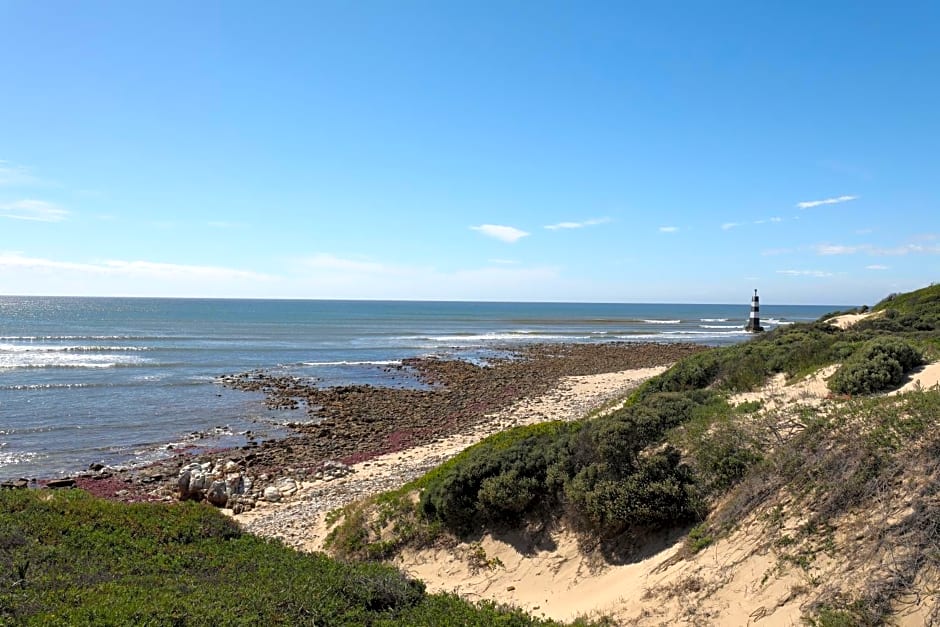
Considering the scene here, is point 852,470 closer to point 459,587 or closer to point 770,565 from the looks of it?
point 770,565

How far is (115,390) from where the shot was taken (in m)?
29.7

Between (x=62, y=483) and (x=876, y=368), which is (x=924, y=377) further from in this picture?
(x=62, y=483)

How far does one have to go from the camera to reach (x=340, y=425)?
23.8m

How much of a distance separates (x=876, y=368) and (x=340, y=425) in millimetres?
19191

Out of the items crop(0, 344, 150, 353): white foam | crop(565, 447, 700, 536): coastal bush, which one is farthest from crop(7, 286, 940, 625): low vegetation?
crop(0, 344, 150, 353): white foam

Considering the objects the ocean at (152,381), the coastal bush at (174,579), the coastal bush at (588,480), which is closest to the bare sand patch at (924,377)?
the coastal bush at (588,480)

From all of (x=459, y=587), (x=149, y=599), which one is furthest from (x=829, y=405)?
(x=149, y=599)

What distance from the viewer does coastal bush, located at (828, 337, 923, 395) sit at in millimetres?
10617

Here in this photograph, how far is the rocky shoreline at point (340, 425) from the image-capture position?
15648mm

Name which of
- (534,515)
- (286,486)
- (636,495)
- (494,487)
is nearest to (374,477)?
(286,486)

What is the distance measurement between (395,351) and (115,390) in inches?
1010

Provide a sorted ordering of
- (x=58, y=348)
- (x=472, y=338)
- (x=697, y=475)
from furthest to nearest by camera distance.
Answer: (x=472, y=338) < (x=58, y=348) < (x=697, y=475)

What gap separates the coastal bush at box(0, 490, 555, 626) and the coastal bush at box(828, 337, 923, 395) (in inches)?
319

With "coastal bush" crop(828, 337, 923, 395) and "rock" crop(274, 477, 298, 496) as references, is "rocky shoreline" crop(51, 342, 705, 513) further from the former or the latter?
"coastal bush" crop(828, 337, 923, 395)
